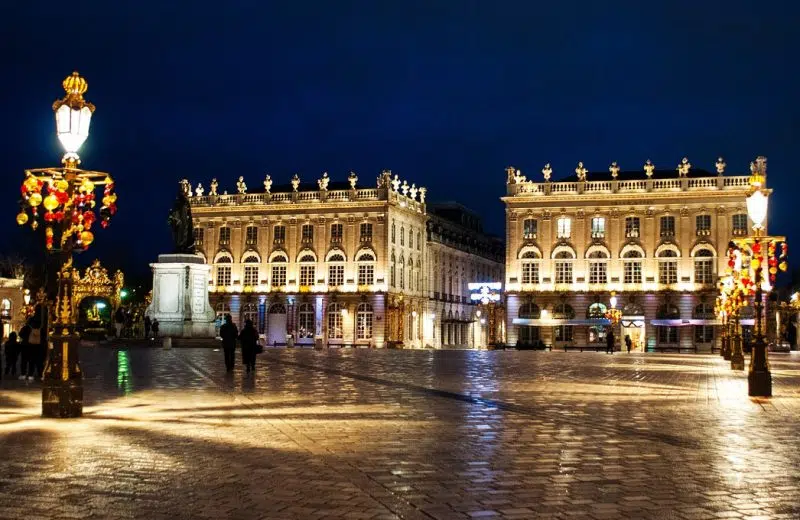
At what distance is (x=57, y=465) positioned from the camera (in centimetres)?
923

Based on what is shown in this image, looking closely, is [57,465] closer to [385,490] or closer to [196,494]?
[196,494]

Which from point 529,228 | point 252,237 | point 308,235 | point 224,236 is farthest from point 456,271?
point 224,236

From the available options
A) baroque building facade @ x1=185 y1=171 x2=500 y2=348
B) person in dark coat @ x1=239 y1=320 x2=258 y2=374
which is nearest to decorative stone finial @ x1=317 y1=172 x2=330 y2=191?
baroque building facade @ x1=185 y1=171 x2=500 y2=348

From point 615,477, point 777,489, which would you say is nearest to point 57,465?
point 615,477

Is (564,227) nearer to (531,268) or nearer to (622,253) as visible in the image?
(531,268)

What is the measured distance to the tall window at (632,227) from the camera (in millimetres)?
76438

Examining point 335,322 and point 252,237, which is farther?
point 252,237

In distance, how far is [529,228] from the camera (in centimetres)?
7838

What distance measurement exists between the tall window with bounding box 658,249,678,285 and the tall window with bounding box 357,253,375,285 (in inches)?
885

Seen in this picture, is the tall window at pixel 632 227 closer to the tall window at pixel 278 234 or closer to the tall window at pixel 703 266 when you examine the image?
the tall window at pixel 703 266

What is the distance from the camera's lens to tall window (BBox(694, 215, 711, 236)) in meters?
75.1

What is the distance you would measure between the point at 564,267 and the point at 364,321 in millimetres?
16757

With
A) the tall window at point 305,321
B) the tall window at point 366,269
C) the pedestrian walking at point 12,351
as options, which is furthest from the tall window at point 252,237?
the pedestrian walking at point 12,351

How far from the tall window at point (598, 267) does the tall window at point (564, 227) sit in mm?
2463
